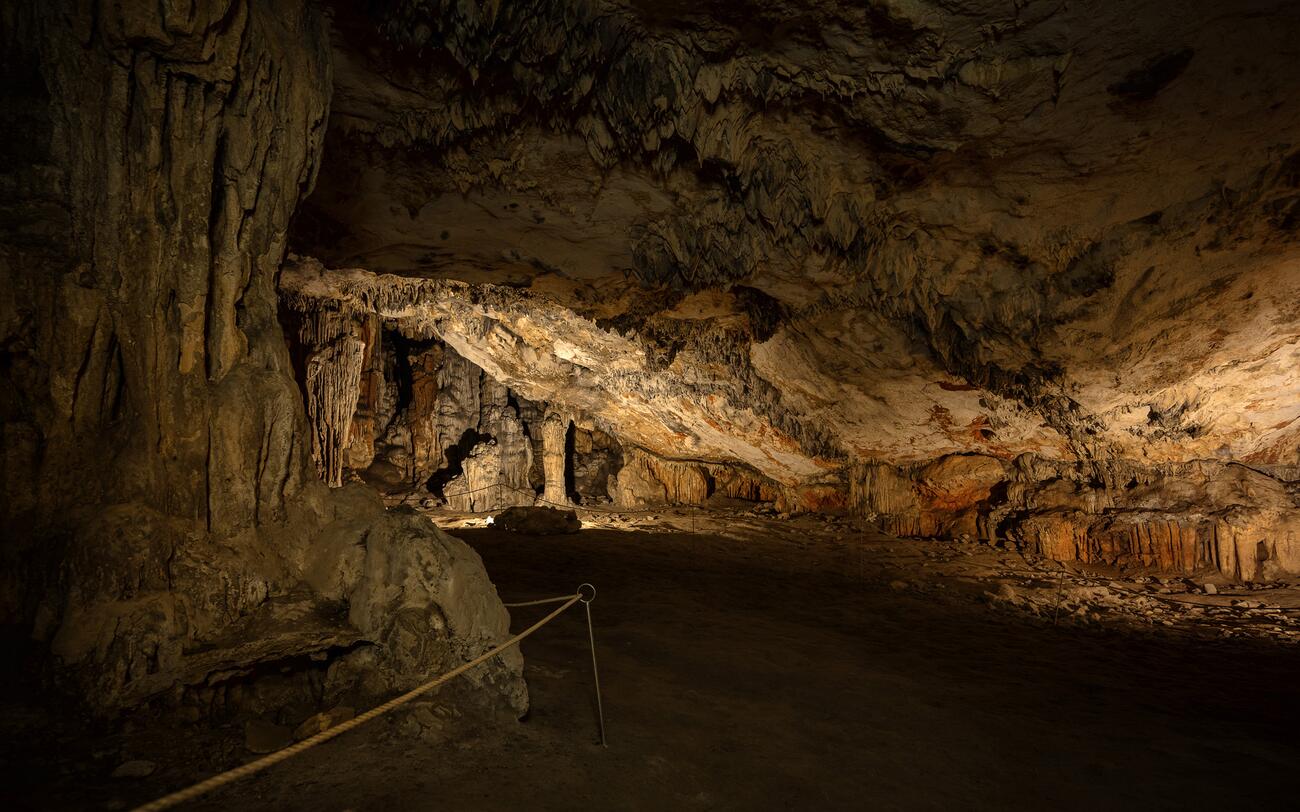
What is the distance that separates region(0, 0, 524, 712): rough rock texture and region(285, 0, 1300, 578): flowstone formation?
159 cm

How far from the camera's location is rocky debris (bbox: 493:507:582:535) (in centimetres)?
1134

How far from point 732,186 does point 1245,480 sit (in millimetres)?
8828

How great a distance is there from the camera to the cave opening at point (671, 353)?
11.3 ft

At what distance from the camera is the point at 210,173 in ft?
12.8

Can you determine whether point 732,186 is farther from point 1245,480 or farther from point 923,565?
point 1245,480

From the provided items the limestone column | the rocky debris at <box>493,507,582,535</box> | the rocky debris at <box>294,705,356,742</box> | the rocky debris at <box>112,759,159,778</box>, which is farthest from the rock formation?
the limestone column

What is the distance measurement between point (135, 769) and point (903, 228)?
726cm

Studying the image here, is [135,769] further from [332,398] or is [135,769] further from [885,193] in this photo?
[332,398]

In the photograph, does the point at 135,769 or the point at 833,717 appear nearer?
the point at 135,769

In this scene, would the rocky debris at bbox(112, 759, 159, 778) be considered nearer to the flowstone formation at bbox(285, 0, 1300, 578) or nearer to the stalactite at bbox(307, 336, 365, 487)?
the flowstone formation at bbox(285, 0, 1300, 578)

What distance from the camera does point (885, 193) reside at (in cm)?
661

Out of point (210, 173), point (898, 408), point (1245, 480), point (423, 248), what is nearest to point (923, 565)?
point (898, 408)

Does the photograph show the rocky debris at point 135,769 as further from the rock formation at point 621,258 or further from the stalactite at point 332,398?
the stalactite at point 332,398

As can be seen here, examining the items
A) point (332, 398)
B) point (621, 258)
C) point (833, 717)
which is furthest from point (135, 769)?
point (332, 398)
